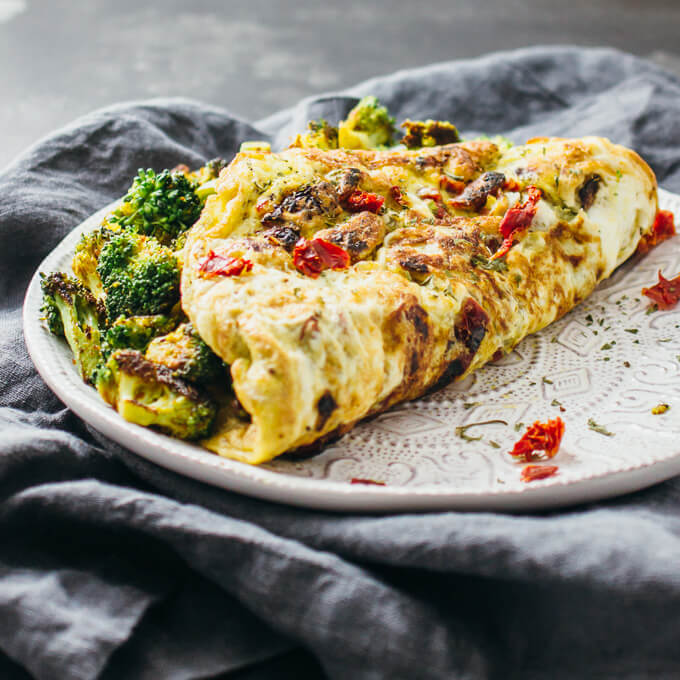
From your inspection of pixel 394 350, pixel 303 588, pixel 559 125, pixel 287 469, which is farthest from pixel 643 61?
pixel 303 588

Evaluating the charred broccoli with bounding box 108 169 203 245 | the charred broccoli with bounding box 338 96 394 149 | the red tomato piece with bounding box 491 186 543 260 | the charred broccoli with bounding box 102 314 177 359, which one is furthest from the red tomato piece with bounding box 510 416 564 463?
the charred broccoli with bounding box 338 96 394 149

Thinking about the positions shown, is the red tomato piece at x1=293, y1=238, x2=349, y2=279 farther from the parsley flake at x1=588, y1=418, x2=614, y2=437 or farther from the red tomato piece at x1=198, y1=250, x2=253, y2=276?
the parsley flake at x1=588, y1=418, x2=614, y2=437

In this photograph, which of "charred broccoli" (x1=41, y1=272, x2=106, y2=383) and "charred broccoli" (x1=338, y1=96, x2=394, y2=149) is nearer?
"charred broccoli" (x1=41, y1=272, x2=106, y2=383)

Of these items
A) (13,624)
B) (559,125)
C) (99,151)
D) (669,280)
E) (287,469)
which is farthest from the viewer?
(559,125)

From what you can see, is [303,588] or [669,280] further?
[669,280]

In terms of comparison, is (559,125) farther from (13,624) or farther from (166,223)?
(13,624)

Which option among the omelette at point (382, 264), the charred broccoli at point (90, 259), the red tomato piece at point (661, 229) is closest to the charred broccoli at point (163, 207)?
the charred broccoli at point (90, 259)

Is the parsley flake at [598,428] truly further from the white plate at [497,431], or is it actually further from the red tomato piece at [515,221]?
A: the red tomato piece at [515,221]
